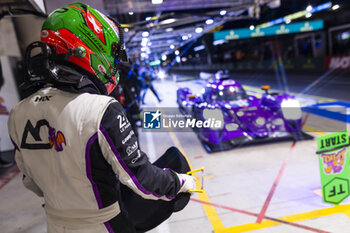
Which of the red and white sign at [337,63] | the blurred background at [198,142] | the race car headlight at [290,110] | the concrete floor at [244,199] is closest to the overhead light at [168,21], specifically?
the blurred background at [198,142]

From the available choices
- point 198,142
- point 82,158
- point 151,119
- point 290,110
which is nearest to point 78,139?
point 82,158

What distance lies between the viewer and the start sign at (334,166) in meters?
2.68

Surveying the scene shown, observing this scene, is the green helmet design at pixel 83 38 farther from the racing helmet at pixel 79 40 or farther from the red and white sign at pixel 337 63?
the red and white sign at pixel 337 63

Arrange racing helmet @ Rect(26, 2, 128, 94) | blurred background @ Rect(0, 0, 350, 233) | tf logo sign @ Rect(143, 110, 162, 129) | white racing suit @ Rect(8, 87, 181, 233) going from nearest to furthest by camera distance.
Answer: white racing suit @ Rect(8, 87, 181, 233), racing helmet @ Rect(26, 2, 128, 94), tf logo sign @ Rect(143, 110, 162, 129), blurred background @ Rect(0, 0, 350, 233)

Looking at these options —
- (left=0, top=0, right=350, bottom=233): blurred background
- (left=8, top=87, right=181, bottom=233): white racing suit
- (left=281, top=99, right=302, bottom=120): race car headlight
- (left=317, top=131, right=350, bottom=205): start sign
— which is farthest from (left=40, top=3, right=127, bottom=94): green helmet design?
(left=281, top=99, right=302, bottom=120): race car headlight

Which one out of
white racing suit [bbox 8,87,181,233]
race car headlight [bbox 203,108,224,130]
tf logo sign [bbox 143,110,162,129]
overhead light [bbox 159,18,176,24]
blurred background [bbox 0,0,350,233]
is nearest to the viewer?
white racing suit [bbox 8,87,181,233]

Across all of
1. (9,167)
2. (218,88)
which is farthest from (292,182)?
(9,167)

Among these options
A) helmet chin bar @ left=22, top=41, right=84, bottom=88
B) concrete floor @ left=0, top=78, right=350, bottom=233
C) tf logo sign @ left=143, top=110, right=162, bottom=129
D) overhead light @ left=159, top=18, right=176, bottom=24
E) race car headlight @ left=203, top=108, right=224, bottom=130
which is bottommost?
concrete floor @ left=0, top=78, right=350, bottom=233

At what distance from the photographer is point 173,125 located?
247cm

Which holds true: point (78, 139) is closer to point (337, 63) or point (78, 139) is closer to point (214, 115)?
→ point (214, 115)

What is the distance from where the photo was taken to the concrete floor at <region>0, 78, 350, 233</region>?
2738 mm

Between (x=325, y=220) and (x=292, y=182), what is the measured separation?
0.90m

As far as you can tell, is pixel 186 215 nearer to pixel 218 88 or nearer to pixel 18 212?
pixel 18 212

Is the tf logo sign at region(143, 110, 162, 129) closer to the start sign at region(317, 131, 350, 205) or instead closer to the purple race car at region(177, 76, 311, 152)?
the start sign at region(317, 131, 350, 205)
